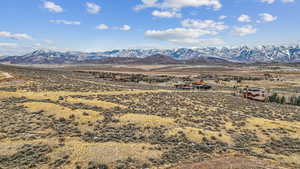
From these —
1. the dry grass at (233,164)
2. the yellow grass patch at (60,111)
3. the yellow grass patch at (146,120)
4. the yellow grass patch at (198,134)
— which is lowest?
the dry grass at (233,164)

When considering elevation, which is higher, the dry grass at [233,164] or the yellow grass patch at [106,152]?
the yellow grass patch at [106,152]

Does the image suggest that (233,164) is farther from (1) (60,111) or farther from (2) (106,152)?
(1) (60,111)

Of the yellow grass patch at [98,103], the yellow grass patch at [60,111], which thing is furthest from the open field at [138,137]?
the yellow grass patch at [98,103]

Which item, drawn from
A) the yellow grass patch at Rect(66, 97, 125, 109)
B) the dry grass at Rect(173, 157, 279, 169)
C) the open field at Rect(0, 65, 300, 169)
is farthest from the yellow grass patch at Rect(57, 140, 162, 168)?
the yellow grass patch at Rect(66, 97, 125, 109)

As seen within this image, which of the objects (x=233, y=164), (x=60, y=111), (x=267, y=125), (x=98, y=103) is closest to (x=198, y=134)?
(x=233, y=164)

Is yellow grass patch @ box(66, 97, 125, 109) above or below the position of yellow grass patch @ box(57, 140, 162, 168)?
above

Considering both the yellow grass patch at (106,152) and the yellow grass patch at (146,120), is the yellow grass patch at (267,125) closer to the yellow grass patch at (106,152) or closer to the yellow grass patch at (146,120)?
the yellow grass patch at (146,120)

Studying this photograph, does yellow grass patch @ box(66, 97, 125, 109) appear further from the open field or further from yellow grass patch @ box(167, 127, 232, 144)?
yellow grass patch @ box(167, 127, 232, 144)

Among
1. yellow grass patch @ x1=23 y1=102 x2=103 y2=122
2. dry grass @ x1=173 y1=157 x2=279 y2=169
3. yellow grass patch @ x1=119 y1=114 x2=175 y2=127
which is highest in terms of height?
yellow grass patch @ x1=23 y1=102 x2=103 y2=122
